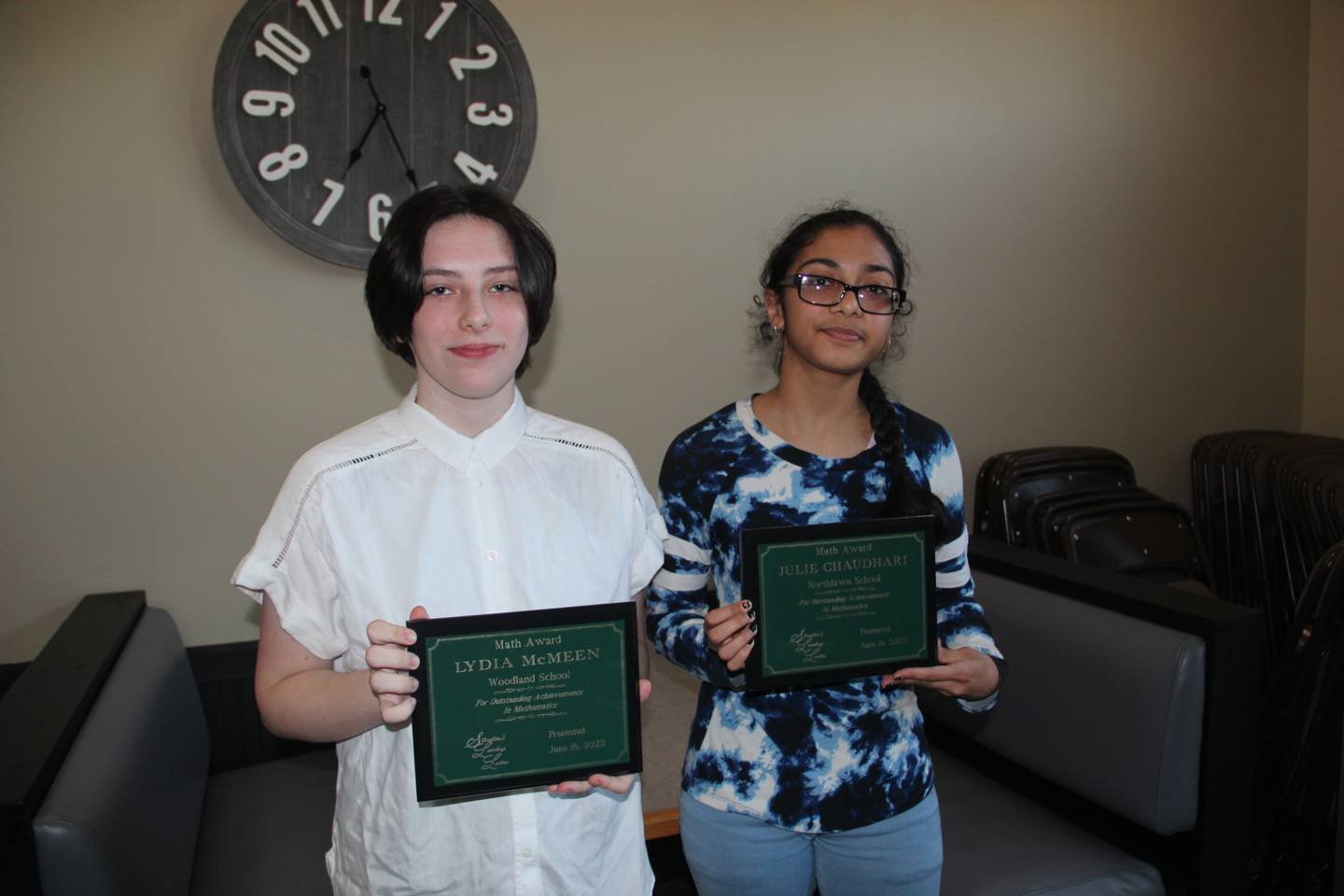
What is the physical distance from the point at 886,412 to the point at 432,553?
0.67 meters

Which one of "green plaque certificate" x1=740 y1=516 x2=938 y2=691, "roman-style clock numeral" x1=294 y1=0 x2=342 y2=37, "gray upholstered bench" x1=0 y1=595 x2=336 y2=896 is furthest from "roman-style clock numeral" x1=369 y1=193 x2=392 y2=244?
"green plaque certificate" x1=740 y1=516 x2=938 y2=691

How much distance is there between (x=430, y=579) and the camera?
3.74 ft

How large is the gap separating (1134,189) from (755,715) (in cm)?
279

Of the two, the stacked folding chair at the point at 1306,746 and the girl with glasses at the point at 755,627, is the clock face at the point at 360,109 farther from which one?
the stacked folding chair at the point at 1306,746

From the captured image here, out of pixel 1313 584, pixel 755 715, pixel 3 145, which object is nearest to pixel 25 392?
pixel 3 145

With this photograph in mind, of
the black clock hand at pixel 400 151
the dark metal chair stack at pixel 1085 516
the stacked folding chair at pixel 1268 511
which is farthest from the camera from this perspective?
the stacked folding chair at pixel 1268 511

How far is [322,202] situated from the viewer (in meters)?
2.31

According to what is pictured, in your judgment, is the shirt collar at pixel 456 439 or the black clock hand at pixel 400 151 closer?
the shirt collar at pixel 456 439

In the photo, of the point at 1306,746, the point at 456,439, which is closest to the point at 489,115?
the point at 456,439

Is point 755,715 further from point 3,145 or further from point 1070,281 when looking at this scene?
point 1070,281

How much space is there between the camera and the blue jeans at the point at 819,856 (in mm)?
1312

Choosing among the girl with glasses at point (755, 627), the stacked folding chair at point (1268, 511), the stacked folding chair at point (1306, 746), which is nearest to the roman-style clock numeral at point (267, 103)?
the girl with glasses at point (755, 627)

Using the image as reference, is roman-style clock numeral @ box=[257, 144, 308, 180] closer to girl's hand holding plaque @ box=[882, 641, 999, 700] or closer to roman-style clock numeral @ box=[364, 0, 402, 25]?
roman-style clock numeral @ box=[364, 0, 402, 25]

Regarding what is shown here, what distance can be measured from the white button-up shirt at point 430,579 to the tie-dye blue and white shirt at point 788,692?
0.62 ft
